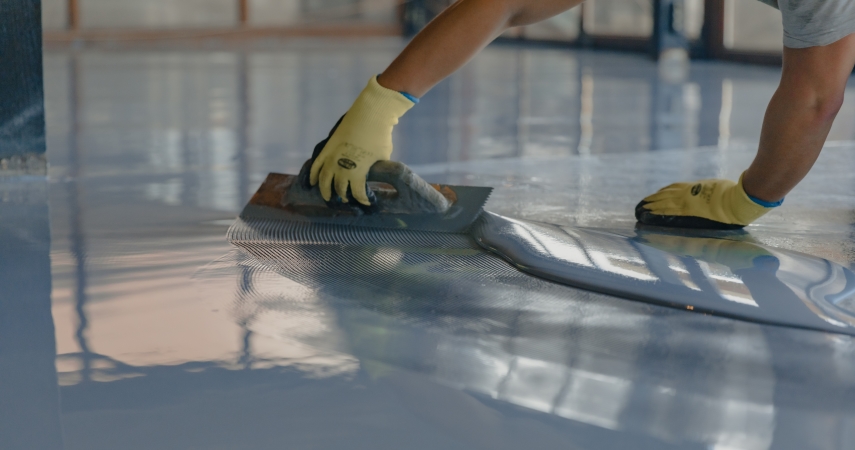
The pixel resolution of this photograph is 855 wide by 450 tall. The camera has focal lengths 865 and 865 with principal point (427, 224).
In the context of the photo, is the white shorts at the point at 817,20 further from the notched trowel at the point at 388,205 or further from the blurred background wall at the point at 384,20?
the blurred background wall at the point at 384,20

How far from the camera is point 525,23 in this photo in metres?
1.57

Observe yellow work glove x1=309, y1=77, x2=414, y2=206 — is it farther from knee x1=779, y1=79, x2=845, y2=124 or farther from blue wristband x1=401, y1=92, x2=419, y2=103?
knee x1=779, y1=79, x2=845, y2=124

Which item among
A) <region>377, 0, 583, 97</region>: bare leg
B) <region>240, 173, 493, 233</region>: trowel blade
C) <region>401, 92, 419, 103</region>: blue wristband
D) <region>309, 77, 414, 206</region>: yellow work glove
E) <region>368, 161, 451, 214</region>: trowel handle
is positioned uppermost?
<region>377, 0, 583, 97</region>: bare leg

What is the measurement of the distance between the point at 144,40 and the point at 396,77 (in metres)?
8.87

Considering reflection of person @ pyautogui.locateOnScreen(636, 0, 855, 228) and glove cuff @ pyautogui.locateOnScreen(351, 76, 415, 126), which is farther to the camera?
glove cuff @ pyautogui.locateOnScreen(351, 76, 415, 126)

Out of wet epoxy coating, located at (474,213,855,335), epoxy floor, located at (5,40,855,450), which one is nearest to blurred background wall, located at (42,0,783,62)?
epoxy floor, located at (5,40,855,450)

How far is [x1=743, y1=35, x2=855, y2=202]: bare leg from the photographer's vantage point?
1.48 meters

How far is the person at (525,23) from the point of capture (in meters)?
1.48

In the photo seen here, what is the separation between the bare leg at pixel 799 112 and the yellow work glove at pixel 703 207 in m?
0.04

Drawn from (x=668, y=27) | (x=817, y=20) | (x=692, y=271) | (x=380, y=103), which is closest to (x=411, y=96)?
(x=380, y=103)

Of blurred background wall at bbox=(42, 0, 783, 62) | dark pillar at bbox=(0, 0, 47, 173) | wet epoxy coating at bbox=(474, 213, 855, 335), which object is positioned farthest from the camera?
blurred background wall at bbox=(42, 0, 783, 62)

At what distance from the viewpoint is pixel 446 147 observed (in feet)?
8.79

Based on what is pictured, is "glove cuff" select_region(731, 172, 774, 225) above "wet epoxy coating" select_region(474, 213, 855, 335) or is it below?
above

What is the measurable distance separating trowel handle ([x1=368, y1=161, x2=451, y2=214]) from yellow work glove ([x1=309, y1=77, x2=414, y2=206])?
0.08 feet
